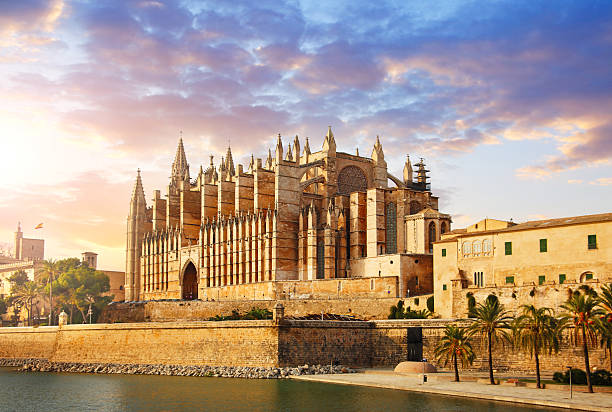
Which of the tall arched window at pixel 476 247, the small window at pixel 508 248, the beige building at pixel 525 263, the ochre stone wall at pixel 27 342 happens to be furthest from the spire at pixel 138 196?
the small window at pixel 508 248

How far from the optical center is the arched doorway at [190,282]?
8456 centimetres

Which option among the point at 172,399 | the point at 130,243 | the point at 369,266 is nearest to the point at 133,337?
the point at 172,399

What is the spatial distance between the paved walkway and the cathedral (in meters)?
16.6

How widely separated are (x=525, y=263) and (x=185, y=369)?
22477 millimetres

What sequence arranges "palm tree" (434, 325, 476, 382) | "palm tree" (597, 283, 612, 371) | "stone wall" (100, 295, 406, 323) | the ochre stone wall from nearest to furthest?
1. "palm tree" (597, 283, 612, 371)
2. "palm tree" (434, 325, 476, 382)
3. "stone wall" (100, 295, 406, 323)
4. the ochre stone wall

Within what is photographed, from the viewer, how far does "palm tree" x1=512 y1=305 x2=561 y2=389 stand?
35.3 m

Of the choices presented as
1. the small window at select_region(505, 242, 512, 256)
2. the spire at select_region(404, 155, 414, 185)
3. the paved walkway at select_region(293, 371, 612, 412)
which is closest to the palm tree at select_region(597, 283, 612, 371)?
the paved walkway at select_region(293, 371, 612, 412)

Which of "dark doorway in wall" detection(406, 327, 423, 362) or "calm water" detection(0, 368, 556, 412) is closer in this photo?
"calm water" detection(0, 368, 556, 412)

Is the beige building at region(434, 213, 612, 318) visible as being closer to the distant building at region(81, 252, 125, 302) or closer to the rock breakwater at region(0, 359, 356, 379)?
the rock breakwater at region(0, 359, 356, 379)

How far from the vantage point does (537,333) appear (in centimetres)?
3584

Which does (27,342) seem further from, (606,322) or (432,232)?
(606,322)

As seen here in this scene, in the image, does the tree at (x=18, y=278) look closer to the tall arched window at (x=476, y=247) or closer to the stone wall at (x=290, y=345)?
the stone wall at (x=290, y=345)

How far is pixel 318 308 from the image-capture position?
59.4 metres

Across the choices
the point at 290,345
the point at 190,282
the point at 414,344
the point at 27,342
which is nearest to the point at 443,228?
the point at 414,344
